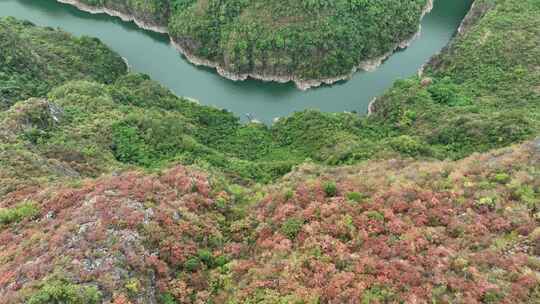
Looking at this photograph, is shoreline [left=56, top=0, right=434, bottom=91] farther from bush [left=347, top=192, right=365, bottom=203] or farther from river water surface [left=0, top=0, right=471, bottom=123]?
bush [left=347, top=192, right=365, bottom=203]

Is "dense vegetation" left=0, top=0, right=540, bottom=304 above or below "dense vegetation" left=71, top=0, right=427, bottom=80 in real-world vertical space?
below

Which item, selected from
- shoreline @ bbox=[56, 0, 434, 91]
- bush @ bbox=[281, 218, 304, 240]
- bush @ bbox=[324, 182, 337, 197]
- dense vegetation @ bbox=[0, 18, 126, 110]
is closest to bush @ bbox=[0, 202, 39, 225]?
bush @ bbox=[281, 218, 304, 240]

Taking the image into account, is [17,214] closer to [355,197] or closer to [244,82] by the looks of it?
[355,197]

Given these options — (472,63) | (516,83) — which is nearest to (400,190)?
(516,83)

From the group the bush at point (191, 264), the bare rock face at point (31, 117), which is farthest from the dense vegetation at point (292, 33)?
the bush at point (191, 264)

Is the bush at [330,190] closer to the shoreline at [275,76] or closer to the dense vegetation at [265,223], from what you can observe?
the dense vegetation at [265,223]

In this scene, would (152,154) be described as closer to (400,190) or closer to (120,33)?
(400,190)
